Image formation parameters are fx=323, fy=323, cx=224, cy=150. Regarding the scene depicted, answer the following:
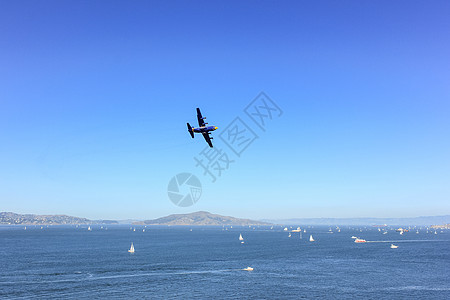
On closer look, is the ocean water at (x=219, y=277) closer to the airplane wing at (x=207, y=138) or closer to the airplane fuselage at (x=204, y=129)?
the airplane wing at (x=207, y=138)

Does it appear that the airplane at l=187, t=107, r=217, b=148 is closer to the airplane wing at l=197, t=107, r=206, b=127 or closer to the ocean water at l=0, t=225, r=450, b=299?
the airplane wing at l=197, t=107, r=206, b=127

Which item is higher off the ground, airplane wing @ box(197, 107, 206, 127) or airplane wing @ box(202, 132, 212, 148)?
airplane wing @ box(197, 107, 206, 127)

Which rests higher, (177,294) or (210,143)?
(210,143)

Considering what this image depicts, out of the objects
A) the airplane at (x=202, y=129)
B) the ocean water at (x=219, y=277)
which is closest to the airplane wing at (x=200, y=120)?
the airplane at (x=202, y=129)

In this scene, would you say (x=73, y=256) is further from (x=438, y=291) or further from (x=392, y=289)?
(x=438, y=291)

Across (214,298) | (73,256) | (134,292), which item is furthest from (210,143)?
(73,256)

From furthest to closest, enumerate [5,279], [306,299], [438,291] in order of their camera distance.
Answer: [5,279] < [438,291] < [306,299]

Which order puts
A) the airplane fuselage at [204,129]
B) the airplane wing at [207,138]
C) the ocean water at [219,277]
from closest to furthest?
1. the airplane fuselage at [204,129]
2. the airplane wing at [207,138]
3. the ocean water at [219,277]

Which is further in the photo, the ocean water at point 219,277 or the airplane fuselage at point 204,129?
the ocean water at point 219,277

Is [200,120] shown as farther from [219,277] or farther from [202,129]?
[219,277]

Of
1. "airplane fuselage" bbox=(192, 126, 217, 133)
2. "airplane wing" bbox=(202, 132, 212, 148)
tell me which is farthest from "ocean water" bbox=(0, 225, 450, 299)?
"airplane fuselage" bbox=(192, 126, 217, 133)

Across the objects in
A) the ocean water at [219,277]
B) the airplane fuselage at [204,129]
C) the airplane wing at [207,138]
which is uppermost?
the airplane fuselage at [204,129]
